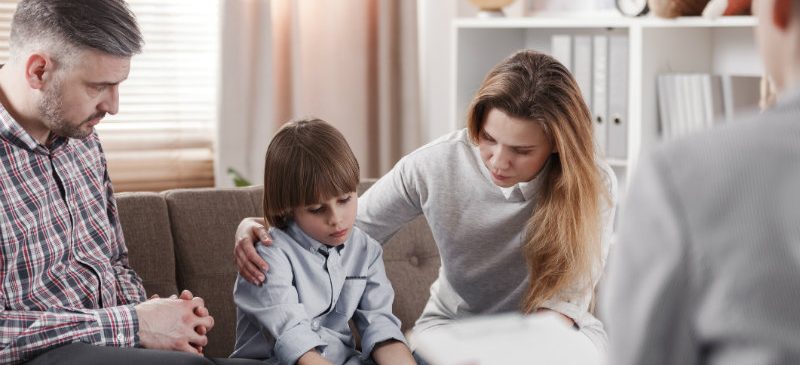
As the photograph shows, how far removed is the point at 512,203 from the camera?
74.3 inches

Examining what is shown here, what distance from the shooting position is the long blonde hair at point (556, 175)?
174 centimetres

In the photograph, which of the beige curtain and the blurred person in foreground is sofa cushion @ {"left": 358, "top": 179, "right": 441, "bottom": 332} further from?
the blurred person in foreground

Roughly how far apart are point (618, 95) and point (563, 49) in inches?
9.3

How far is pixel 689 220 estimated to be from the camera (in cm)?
64

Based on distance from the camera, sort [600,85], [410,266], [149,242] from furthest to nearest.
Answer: [600,85] → [410,266] → [149,242]

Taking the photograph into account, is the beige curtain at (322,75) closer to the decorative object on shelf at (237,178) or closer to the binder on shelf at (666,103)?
the decorative object on shelf at (237,178)

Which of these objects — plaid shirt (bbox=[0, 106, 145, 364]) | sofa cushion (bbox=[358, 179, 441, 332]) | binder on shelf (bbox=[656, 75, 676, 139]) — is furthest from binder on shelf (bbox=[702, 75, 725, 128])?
plaid shirt (bbox=[0, 106, 145, 364])

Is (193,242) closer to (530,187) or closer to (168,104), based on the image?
(530,187)

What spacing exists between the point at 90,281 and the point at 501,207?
0.80m

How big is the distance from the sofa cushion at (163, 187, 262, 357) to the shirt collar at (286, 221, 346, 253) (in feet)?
1.31

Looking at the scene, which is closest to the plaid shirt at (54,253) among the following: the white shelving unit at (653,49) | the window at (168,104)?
the window at (168,104)

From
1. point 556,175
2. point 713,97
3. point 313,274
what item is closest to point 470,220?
point 556,175

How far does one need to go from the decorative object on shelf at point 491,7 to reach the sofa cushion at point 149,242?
5.02 feet

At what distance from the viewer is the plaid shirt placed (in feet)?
5.28
